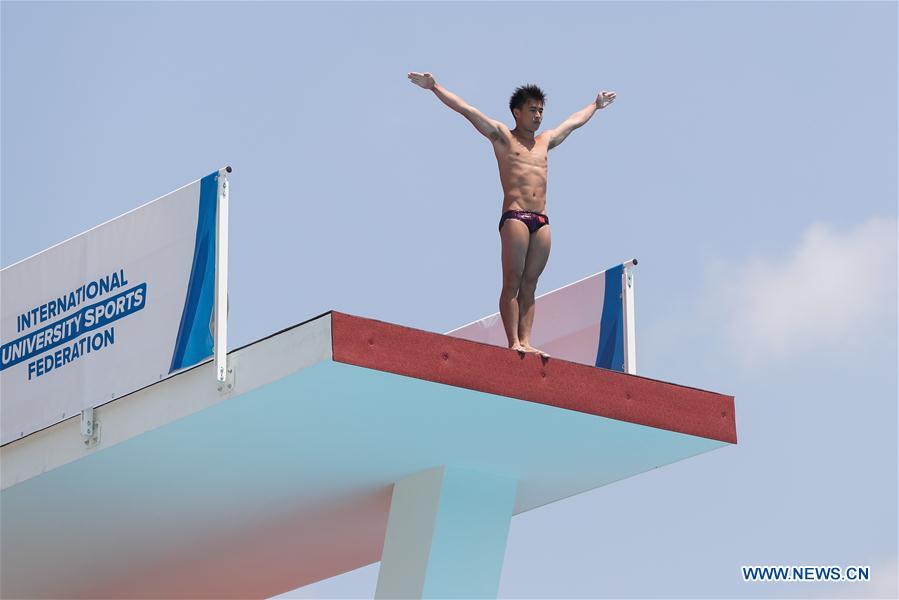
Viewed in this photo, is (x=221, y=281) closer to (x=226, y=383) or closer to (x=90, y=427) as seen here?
(x=226, y=383)

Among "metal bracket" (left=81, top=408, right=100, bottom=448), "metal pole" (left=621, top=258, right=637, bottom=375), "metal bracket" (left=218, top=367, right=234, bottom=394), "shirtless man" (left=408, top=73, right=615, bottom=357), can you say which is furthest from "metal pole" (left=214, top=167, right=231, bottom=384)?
"metal pole" (left=621, top=258, right=637, bottom=375)

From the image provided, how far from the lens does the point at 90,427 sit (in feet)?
50.1

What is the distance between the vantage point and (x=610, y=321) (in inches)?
665

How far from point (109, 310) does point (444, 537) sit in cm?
374

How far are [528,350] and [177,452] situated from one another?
3308mm

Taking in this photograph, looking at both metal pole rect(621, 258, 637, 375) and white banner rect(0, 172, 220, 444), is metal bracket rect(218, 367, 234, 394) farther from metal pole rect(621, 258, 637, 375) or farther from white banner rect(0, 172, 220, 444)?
metal pole rect(621, 258, 637, 375)

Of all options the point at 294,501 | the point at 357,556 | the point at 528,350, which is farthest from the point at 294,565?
the point at 528,350

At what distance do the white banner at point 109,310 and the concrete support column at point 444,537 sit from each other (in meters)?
2.96

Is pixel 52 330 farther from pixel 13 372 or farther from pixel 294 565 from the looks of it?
pixel 294 565

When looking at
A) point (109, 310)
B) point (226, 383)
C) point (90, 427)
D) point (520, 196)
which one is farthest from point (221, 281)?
point (520, 196)

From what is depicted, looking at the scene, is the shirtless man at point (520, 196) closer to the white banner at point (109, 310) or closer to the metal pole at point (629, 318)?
the metal pole at point (629, 318)

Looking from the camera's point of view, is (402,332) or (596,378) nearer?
(402,332)

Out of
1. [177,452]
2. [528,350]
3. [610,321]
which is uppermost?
[610,321]

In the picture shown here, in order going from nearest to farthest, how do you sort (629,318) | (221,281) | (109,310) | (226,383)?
1. (221,281)
2. (226,383)
3. (109,310)
4. (629,318)
